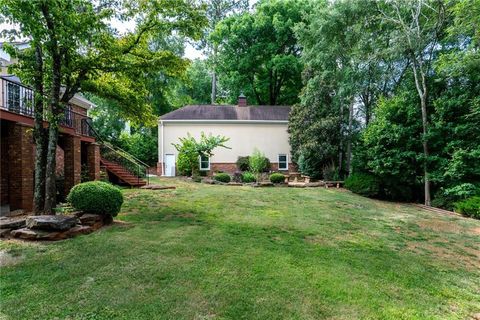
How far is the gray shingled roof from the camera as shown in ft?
73.8

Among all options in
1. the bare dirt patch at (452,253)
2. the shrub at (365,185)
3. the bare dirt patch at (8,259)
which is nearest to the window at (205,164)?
the shrub at (365,185)

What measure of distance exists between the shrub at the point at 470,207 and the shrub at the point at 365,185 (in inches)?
134

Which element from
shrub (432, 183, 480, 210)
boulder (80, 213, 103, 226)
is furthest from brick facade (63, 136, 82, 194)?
shrub (432, 183, 480, 210)

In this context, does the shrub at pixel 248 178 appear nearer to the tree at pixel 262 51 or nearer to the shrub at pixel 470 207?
the shrub at pixel 470 207

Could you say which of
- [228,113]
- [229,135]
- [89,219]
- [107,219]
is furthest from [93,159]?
[228,113]

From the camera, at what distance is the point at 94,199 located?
6.52 m

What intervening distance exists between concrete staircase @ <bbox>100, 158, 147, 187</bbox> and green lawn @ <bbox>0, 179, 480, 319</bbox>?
7.14 meters

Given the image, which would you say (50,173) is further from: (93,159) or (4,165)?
(93,159)

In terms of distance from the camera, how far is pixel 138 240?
18.4 ft

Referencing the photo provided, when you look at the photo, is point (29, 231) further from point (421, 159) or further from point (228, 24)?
point (228, 24)

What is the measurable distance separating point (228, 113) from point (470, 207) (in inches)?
669

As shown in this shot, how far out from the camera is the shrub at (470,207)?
10255mm

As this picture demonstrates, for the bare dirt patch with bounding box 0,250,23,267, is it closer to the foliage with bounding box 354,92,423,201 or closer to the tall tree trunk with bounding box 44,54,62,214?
the tall tree trunk with bounding box 44,54,62,214

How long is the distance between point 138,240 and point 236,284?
8.63 feet
